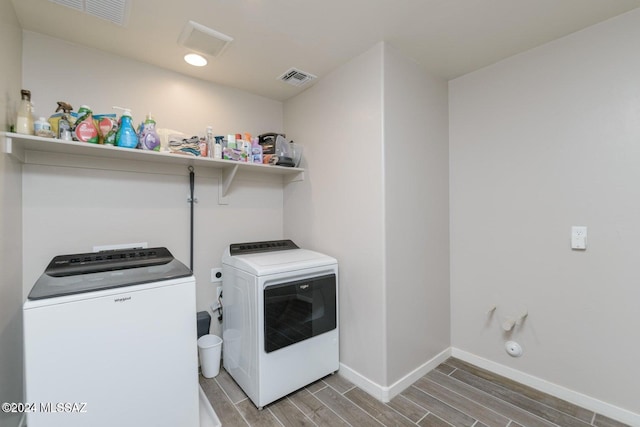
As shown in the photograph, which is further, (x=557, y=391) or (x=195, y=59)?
(x=195, y=59)

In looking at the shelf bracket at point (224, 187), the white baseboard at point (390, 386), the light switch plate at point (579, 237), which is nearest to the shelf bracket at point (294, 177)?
the shelf bracket at point (224, 187)

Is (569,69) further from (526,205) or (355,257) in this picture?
(355,257)

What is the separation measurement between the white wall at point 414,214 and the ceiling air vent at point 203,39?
3.50 feet

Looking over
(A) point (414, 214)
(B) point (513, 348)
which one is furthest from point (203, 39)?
(B) point (513, 348)

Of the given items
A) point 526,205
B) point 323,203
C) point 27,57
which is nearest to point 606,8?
point 526,205

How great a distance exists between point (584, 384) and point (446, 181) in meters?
1.57

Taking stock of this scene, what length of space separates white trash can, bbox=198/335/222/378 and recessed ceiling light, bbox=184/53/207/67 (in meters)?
2.06

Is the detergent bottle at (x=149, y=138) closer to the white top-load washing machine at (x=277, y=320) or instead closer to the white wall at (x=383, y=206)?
the white top-load washing machine at (x=277, y=320)

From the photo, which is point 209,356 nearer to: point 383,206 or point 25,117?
point 383,206

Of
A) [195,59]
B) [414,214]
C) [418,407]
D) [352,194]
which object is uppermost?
[195,59]

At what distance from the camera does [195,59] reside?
2012mm

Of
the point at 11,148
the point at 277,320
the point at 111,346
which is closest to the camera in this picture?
the point at 111,346

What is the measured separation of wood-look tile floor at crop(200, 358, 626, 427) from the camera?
163 centimetres

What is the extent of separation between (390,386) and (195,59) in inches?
103
